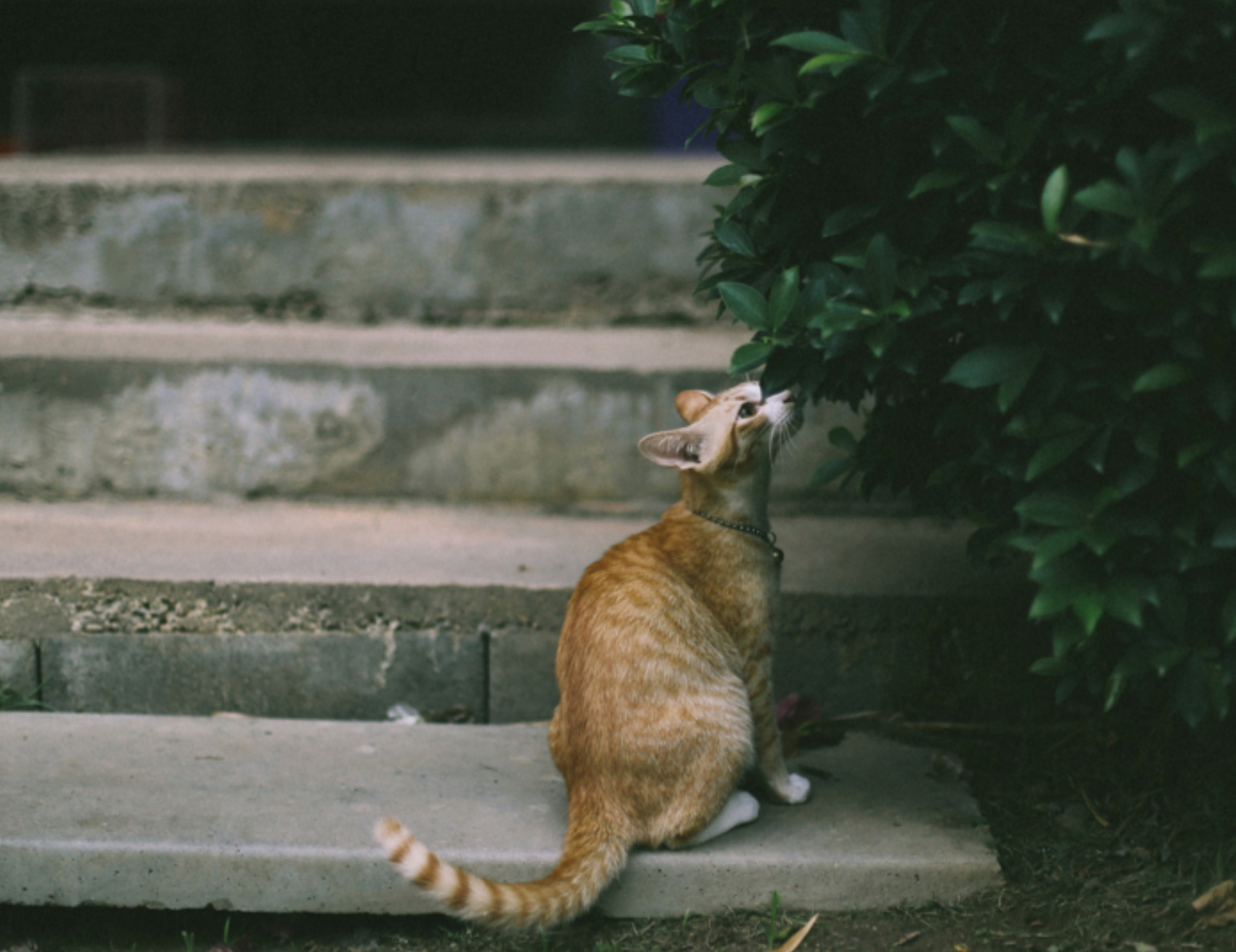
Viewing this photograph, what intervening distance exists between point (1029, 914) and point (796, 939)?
48cm

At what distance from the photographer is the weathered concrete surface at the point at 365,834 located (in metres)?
2.28

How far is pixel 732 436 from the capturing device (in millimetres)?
2523

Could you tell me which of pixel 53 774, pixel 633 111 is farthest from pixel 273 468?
pixel 633 111

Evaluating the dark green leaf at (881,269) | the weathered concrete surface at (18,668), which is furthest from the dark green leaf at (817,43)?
the weathered concrete surface at (18,668)

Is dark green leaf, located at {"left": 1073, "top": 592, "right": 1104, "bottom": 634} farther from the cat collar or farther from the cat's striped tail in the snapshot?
the cat's striped tail

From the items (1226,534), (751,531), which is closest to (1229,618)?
(1226,534)

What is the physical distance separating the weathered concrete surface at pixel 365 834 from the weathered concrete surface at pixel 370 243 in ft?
5.80

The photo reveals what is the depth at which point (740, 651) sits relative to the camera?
2.51 m

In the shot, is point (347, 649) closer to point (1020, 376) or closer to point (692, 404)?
point (692, 404)

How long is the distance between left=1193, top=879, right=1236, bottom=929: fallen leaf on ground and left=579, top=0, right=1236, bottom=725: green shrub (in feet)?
1.63

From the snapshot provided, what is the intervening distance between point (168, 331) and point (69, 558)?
1.01m

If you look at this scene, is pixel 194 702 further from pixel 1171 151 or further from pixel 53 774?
pixel 1171 151

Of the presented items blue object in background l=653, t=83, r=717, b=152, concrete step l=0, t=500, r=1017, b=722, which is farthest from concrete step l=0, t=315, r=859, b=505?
blue object in background l=653, t=83, r=717, b=152

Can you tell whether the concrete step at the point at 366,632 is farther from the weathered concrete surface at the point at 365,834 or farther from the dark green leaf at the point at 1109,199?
the dark green leaf at the point at 1109,199
